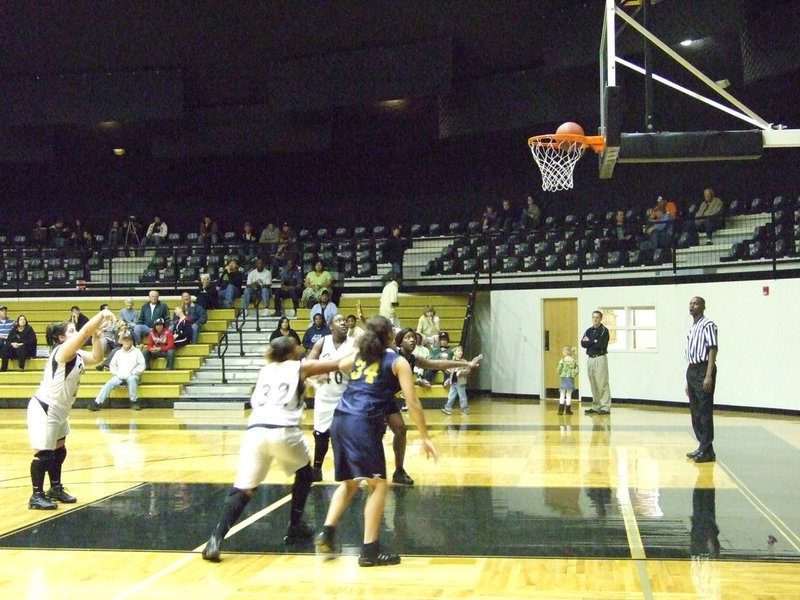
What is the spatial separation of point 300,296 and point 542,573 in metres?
17.1

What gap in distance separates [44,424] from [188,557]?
8.36 ft

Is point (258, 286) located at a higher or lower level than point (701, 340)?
higher

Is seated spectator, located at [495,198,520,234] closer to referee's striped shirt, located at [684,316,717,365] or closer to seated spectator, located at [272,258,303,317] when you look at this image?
seated spectator, located at [272,258,303,317]

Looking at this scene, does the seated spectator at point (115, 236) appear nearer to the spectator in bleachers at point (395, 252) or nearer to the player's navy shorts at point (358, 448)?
the spectator in bleachers at point (395, 252)

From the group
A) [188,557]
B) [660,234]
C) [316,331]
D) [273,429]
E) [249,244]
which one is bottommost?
[188,557]

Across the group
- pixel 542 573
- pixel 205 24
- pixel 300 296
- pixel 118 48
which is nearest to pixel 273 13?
pixel 205 24

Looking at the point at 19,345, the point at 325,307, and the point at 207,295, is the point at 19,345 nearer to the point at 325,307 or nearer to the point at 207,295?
the point at 207,295

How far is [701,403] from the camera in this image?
10.8 m

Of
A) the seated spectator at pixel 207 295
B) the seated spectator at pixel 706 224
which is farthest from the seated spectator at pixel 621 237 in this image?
the seated spectator at pixel 207 295

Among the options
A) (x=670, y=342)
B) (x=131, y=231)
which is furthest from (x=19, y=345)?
(x=670, y=342)

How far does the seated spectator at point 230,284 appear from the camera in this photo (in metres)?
23.0

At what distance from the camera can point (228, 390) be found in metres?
19.5

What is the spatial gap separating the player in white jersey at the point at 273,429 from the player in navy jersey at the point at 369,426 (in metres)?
0.26

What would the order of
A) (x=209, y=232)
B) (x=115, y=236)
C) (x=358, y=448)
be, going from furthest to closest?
(x=209, y=232) → (x=115, y=236) → (x=358, y=448)
